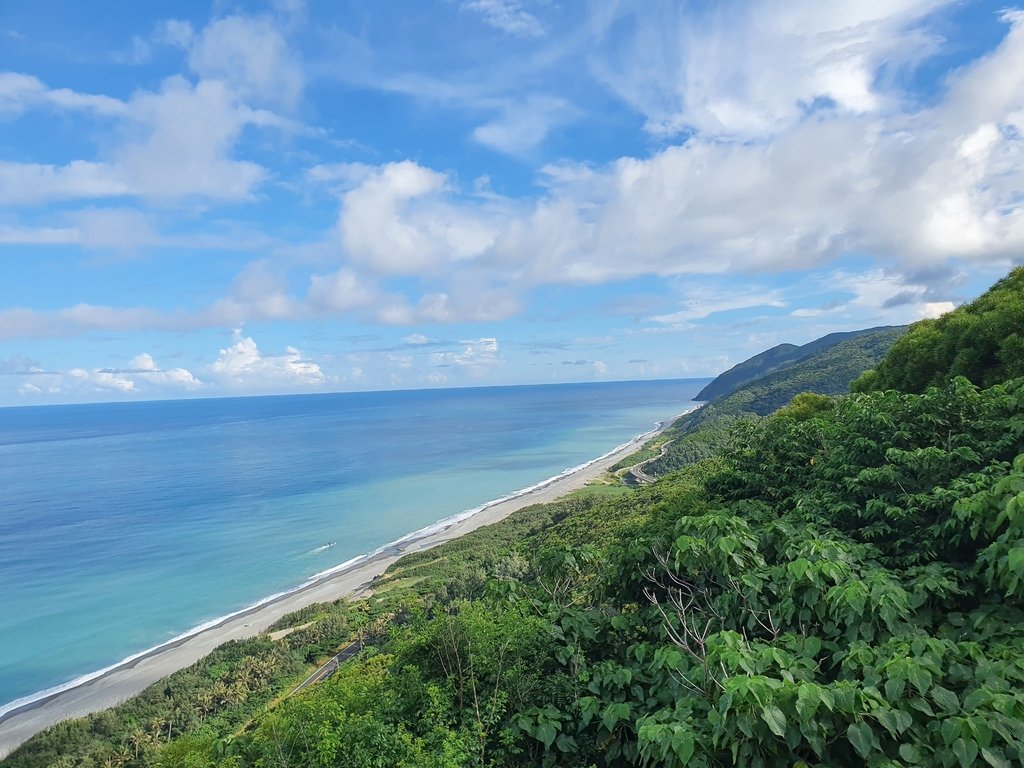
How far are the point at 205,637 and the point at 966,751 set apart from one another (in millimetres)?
44421

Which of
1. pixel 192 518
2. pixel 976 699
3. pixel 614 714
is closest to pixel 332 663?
pixel 614 714

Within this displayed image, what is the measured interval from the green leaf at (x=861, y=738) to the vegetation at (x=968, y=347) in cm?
1768

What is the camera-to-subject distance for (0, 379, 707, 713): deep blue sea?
40438 millimetres

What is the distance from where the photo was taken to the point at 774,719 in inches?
130

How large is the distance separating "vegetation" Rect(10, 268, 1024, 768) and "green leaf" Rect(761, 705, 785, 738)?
0.05 feet

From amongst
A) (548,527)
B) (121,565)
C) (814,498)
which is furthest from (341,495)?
(814,498)

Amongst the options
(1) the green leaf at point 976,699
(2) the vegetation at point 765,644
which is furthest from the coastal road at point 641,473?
(1) the green leaf at point 976,699

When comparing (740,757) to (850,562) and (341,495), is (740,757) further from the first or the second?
(341,495)

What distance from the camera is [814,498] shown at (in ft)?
28.3

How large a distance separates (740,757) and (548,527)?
153 feet

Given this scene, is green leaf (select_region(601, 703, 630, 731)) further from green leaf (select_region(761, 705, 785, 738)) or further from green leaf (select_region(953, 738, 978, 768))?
green leaf (select_region(953, 738, 978, 768))

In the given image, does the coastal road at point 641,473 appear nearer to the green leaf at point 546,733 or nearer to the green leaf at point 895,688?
the green leaf at point 546,733

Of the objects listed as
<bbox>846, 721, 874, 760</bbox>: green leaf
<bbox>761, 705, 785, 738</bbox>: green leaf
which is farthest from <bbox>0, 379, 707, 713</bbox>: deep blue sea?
<bbox>846, 721, 874, 760</bbox>: green leaf

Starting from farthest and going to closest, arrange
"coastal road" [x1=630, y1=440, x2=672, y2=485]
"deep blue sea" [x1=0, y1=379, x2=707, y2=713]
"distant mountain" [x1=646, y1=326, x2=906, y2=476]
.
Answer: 1. "distant mountain" [x1=646, y1=326, x2=906, y2=476]
2. "coastal road" [x1=630, y1=440, x2=672, y2=485]
3. "deep blue sea" [x1=0, y1=379, x2=707, y2=713]
